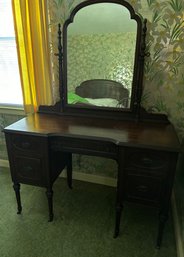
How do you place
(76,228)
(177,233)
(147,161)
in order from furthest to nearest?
(76,228) → (177,233) → (147,161)

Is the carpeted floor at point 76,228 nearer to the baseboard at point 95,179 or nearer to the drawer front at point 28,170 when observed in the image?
the baseboard at point 95,179

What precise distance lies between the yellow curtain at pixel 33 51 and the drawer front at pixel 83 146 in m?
0.63

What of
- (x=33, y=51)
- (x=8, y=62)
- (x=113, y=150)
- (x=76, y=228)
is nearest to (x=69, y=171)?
(x=76, y=228)

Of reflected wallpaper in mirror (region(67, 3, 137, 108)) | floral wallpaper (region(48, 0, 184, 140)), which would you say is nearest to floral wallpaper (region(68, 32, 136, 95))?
reflected wallpaper in mirror (region(67, 3, 137, 108))

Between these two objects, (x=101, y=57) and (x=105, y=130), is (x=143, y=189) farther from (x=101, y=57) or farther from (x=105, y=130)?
(x=101, y=57)

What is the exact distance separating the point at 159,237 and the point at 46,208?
0.99 metres

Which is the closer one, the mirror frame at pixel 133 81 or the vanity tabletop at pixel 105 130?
the vanity tabletop at pixel 105 130

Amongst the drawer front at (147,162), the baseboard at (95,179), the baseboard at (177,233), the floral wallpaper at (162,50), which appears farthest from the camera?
the baseboard at (95,179)

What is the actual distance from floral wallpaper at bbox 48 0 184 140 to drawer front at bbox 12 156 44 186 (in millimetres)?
899

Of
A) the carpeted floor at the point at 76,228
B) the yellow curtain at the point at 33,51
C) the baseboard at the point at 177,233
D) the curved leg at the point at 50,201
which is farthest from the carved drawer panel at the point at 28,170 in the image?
the baseboard at the point at 177,233

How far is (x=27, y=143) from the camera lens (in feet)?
4.99

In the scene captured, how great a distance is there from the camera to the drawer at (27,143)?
1499 mm

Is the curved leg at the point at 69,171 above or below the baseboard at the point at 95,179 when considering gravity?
above

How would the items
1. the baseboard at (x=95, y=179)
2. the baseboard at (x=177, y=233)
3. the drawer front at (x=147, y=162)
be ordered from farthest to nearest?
the baseboard at (x=95, y=179), the baseboard at (x=177, y=233), the drawer front at (x=147, y=162)
